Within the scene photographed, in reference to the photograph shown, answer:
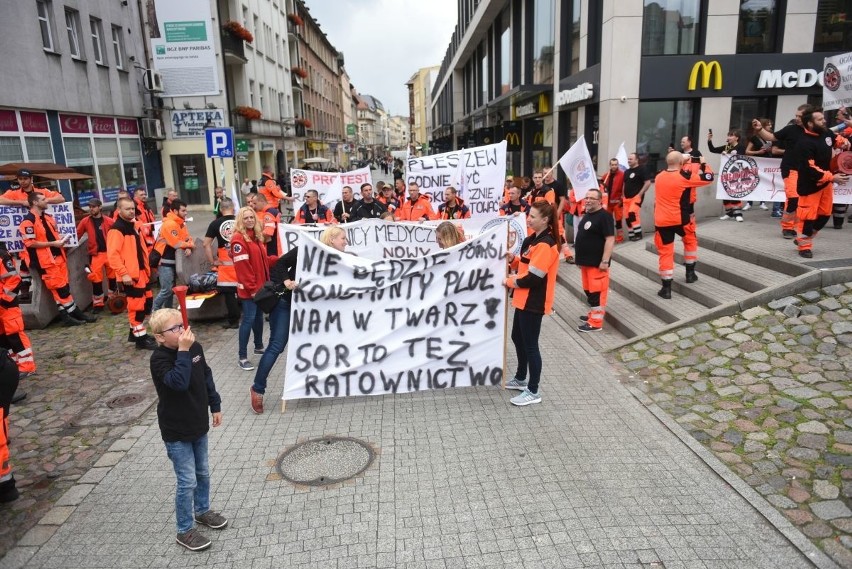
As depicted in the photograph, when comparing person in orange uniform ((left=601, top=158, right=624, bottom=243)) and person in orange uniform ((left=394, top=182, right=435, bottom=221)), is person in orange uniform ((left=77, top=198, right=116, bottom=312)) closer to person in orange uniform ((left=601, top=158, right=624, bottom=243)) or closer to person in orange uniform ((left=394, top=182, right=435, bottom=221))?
person in orange uniform ((left=394, top=182, right=435, bottom=221))

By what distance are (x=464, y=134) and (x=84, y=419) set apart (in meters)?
39.3

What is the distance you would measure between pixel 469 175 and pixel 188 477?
879cm

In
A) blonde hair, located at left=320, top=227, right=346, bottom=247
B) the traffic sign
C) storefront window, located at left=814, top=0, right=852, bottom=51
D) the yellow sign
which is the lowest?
blonde hair, located at left=320, top=227, right=346, bottom=247

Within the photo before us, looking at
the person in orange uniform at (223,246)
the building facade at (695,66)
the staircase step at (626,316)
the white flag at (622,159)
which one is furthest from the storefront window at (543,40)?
the person in orange uniform at (223,246)

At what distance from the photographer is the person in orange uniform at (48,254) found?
874 cm

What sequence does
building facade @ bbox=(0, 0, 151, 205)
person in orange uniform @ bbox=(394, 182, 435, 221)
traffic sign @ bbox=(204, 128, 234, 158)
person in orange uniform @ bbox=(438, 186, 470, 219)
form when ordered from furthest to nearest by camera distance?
building facade @ bbox=(0, 0, 151, 205) < traffic sign @ bbox=(204, 128, 234, 158) < person in orange uniform @ bbox=(394, 182, 435, 221) < person in orange uniform @ bbox=(438, 186, 470, 219)

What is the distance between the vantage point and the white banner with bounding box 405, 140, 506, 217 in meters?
11.2

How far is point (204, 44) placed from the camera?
51.5 feet

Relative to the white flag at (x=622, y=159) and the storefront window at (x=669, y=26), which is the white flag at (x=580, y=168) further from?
the storefront window at (x=669, y=26)

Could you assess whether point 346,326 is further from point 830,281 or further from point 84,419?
point 830,281

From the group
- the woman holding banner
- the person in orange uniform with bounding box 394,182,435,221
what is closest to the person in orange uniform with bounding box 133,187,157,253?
the person in orange uniform with bounding box 394,182,435,221

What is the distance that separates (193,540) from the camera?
3771mm

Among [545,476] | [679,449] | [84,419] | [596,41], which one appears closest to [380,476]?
[545,476]

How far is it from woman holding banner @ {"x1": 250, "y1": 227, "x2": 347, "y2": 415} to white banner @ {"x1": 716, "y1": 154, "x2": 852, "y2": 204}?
8.10 m
